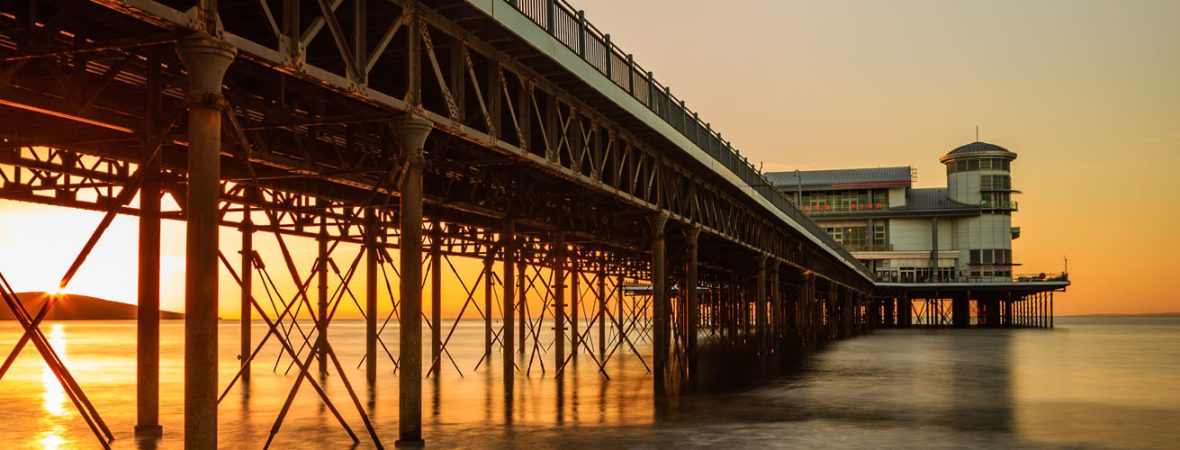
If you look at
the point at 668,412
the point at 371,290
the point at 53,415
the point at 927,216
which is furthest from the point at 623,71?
the point at 927,216

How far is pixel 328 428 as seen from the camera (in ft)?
71.7

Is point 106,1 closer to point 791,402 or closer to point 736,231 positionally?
point 791,402

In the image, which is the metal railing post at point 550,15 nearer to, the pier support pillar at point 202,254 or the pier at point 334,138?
the pier at point 334,138

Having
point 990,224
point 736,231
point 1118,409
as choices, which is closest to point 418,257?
point 1118,409

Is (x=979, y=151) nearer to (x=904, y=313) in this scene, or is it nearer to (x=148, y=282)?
(x=904, y=313)

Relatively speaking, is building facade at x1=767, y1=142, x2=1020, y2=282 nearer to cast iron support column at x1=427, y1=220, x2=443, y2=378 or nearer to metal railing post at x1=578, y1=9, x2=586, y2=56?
cast iron support column at x1=427, y1=220, x2=443, y2=378

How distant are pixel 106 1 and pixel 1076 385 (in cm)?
3386

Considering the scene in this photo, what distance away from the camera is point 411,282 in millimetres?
A: 19047

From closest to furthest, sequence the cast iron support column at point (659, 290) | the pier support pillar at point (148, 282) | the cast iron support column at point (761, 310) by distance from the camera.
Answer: the pier support pillar at point (148, 282) → the cast iron support column at point (659, 290) → the cast iron support column at point (761, 310)

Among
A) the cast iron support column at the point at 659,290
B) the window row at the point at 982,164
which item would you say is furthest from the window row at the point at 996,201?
the cast iron support column at the point at 659,290

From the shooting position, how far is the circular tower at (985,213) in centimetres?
13588

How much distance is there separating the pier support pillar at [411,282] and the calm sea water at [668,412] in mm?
974

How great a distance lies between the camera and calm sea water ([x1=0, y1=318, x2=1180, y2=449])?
20812 millimetres

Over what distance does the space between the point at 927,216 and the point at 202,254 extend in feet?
442
